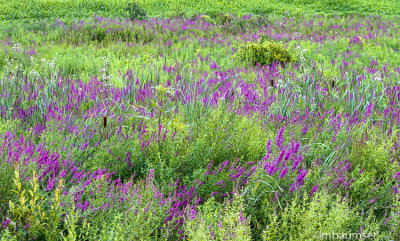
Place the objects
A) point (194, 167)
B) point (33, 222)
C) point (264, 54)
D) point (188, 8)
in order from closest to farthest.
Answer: point (33, 222) < point (194, 167) < point (264, 54) < point (188, 8)

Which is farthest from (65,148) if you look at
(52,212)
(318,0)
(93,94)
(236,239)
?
(318,0)

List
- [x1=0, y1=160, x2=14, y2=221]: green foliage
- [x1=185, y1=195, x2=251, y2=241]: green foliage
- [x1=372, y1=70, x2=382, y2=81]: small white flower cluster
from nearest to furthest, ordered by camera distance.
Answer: [x1=185, y1=195, x2=251, y2=241]: green foliage → [x1=0, y1=160, x2=14, y2=221]: green foliage → [x1=372, y1=70, x2=382, y2=81]: small white flower cluster

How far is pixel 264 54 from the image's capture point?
26.9ft

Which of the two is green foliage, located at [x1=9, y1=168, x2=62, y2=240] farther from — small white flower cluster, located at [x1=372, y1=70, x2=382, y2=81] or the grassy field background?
the grassy field background

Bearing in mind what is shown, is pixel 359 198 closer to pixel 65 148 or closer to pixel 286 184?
pixel 286 184

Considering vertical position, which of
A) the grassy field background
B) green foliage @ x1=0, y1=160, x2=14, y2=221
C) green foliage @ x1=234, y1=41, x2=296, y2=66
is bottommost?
green foliage @ x1=234, y1=41, x2=296, y2=66

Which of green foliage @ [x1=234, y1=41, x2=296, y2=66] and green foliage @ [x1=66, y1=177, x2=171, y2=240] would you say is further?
green foliage @ [x1=234, y1=41, x2=296, y2=66]

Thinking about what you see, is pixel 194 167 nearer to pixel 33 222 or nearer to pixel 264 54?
pixel 33 222

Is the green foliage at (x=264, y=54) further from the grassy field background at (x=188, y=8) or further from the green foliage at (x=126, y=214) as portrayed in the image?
the grassy field background at (x=188, y=8)

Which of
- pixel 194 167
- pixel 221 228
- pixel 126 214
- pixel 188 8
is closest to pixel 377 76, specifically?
pixel 194 167

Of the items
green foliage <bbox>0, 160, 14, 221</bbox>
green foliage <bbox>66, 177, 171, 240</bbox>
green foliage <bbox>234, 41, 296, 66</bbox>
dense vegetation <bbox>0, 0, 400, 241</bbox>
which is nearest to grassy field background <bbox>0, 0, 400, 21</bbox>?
green foliage <bbox>234, 41, 296, 66</bbox>

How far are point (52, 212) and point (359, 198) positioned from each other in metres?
1.98

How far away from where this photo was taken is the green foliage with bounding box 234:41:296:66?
320 inches

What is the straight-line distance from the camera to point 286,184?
7.90 feet
